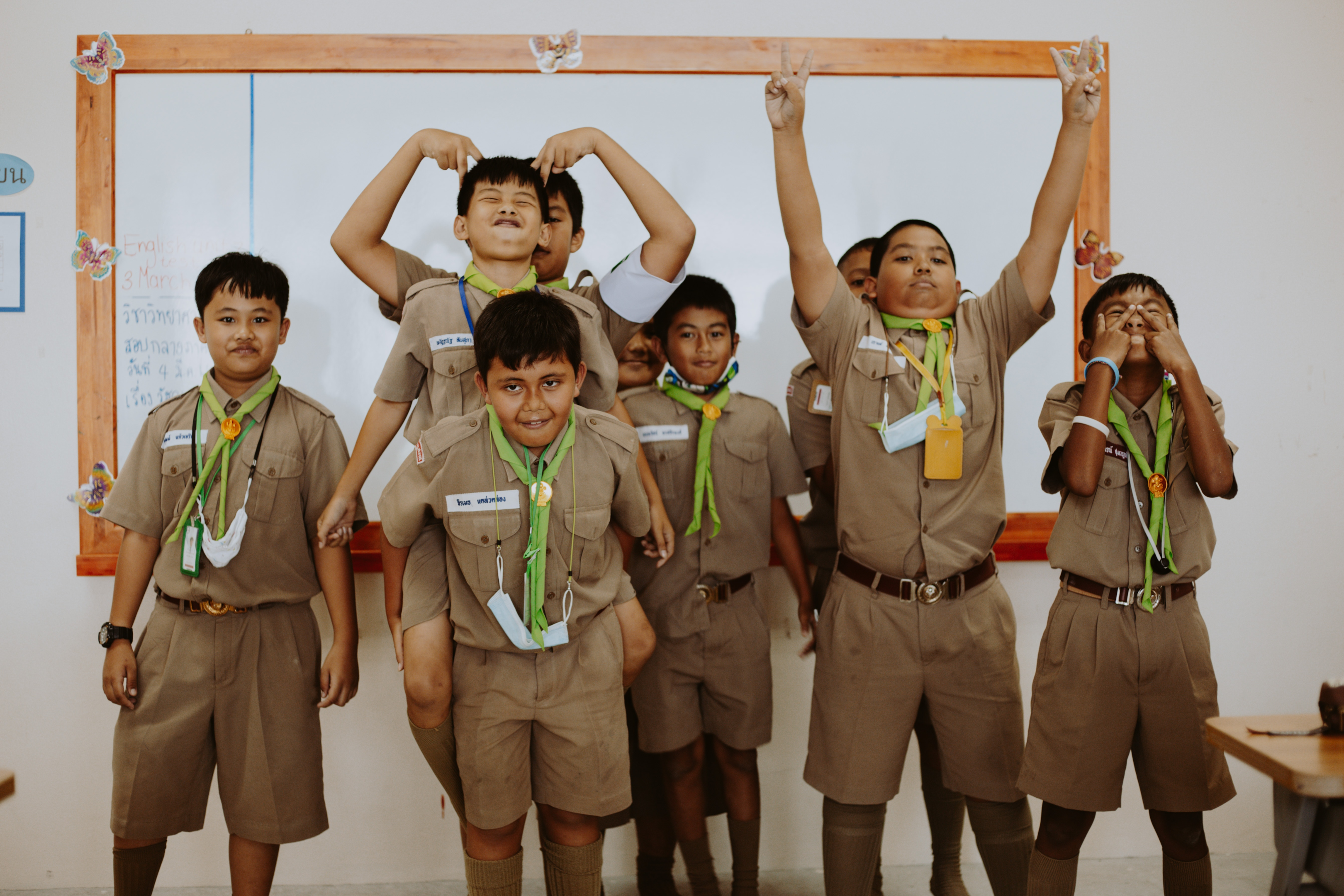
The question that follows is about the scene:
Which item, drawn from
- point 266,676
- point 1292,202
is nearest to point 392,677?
point 266,676

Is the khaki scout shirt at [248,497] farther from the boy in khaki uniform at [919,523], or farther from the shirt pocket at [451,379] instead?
the boy in khaki uniform at [919,523]

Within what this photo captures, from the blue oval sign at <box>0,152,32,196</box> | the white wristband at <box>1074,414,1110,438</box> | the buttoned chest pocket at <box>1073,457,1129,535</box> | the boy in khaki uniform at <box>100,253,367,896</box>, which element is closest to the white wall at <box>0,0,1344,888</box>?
the blue oval sign at <box>0,152,32,196</box>

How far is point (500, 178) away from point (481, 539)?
31.0 inches

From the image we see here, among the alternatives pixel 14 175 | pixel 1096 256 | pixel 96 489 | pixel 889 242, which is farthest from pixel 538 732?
pixel 14 175

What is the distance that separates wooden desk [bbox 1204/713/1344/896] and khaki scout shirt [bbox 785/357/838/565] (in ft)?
3.75

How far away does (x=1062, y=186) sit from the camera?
75.5 inches

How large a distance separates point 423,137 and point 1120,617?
1857 mm

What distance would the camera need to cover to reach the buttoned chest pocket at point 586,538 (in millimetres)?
1786

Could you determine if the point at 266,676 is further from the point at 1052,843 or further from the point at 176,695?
the point at 1052,843

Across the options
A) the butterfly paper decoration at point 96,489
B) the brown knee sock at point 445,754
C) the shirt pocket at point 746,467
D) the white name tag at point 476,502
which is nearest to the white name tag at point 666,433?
the shirt pocket at point 746,467

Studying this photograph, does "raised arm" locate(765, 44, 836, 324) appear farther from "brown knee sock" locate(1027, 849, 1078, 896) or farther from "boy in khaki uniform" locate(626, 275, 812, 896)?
"brown knee sock" locate(1027, 849, 1078, 896)

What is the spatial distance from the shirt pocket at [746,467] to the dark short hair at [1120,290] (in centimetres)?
84

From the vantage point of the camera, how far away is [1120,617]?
6.11 feet

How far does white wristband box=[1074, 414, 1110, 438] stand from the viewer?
1.87 metres
